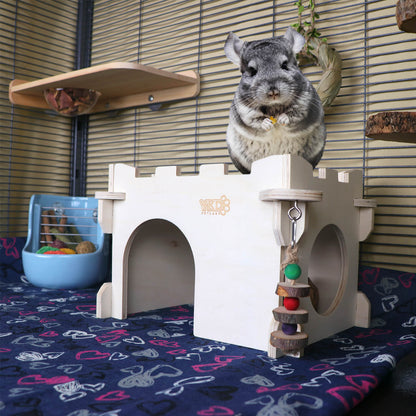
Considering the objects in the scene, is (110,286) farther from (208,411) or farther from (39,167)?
(39,167)

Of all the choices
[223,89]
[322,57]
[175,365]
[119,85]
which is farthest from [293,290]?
[119,85]

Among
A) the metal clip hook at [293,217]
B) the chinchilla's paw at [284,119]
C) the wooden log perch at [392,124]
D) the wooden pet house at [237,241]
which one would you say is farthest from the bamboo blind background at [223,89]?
the wooden log perch at [392,124]

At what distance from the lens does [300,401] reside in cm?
87

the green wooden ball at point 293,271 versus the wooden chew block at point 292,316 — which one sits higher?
A: the green wooden ball at point 293,271

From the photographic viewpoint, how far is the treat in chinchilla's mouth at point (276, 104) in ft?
4.24

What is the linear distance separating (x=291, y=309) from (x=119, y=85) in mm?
1390

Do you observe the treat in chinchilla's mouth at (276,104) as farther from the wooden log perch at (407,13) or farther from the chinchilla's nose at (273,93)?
the wooden log perch at (407,13)

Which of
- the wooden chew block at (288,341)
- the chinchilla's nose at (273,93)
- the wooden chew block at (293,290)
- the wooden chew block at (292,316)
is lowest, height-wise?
the wooden chew block at (288,341)

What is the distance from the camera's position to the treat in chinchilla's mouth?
4.24ft

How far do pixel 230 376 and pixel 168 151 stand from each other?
1378 mm

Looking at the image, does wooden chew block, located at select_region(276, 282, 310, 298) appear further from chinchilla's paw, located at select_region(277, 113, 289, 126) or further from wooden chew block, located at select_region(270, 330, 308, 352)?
chinchilla's paw, located at select_region(277, 113, 289, 126)

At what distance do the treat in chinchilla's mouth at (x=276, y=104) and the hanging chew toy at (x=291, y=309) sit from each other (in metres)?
0.26

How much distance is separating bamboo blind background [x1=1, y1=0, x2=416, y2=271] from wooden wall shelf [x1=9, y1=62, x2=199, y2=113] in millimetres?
65

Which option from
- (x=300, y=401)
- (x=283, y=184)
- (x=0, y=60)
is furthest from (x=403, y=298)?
(x=0, y=60)
